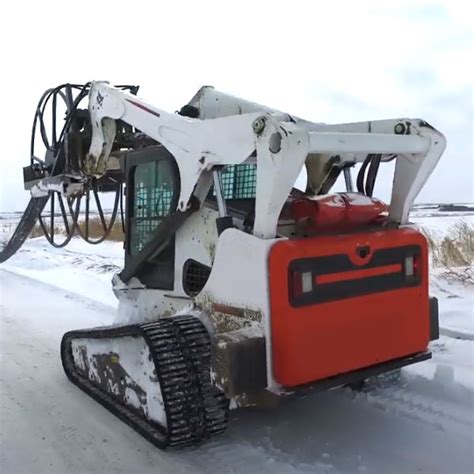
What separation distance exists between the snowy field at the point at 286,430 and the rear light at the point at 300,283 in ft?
2.70

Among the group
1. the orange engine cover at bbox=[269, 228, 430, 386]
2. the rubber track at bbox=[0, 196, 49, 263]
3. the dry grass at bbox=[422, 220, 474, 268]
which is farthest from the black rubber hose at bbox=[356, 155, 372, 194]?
the dry grass at bbox=[422, 220, 474, 268]

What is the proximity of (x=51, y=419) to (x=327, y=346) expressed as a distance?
5.87 feet

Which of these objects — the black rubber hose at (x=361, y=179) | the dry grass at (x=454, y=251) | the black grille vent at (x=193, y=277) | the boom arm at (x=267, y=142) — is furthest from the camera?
the dry grass at (x=454, y=251)

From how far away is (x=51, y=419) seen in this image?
360 centimetres

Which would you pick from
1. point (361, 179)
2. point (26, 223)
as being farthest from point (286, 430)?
point (26, 223)

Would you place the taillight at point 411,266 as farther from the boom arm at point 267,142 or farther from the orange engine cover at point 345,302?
the boom arm at point 267,142

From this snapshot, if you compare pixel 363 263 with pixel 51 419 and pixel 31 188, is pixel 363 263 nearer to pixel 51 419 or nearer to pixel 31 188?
pixel 51 419

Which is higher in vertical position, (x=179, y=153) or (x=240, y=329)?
(x=179, y=153)

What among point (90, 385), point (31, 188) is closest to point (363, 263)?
point (90, 385)

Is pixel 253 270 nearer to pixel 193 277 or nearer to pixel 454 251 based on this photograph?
pixel 193 277

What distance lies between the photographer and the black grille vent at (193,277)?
358 cm

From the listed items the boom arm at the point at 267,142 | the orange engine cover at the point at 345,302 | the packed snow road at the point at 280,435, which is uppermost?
the boom arm at the point at 267,142

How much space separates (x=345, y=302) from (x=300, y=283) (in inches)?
12.4

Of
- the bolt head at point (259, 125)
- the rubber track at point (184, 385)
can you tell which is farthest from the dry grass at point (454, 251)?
the bolt head at point (259, 125)
